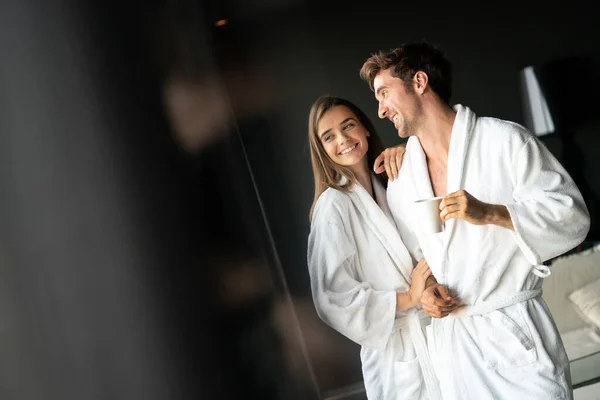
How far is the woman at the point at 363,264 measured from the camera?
1230 millimetres

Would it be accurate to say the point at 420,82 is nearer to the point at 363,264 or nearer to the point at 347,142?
the point at 347,142

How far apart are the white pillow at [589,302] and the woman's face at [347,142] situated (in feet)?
1.83

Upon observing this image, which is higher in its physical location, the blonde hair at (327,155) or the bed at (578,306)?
the blonde hair at (327,155)

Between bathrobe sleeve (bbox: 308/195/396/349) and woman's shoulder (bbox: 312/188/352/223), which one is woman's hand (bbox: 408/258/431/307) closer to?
bathrobe sleeve (bbox: 308/195/396/349)

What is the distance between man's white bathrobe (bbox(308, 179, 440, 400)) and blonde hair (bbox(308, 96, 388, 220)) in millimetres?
15

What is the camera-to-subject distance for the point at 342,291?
49.2 inches

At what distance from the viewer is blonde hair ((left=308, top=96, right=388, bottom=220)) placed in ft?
4.12

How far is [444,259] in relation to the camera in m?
1.20

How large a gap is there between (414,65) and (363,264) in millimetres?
430

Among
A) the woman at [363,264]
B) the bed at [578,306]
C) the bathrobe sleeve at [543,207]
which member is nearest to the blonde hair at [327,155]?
the woman at [363,264]

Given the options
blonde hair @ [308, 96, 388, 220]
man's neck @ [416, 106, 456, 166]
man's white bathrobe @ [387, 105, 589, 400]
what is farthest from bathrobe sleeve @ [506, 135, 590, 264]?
blonde hair @ [308, 96, 388, 220]

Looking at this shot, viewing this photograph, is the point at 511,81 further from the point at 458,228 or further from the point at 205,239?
the point at 205,239

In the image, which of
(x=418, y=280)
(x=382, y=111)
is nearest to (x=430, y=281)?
(x=418, y=280)

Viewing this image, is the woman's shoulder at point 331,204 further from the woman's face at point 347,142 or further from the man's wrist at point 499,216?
the man's wrist at point 499,216
